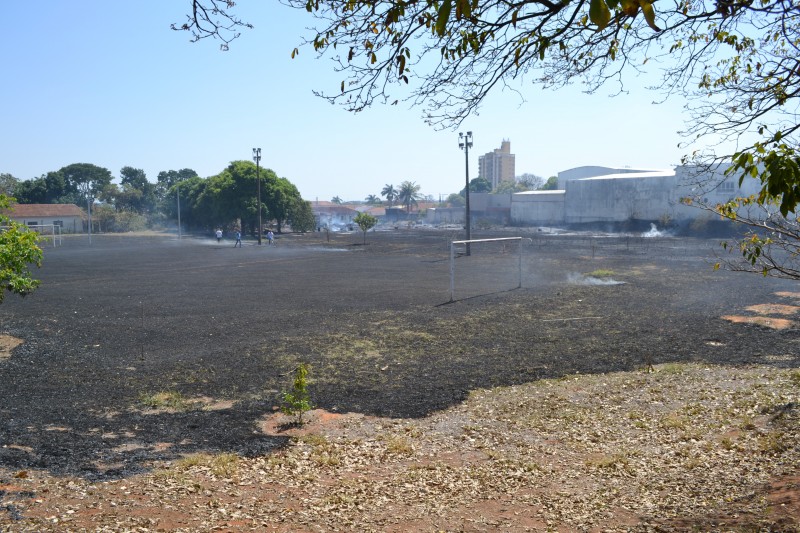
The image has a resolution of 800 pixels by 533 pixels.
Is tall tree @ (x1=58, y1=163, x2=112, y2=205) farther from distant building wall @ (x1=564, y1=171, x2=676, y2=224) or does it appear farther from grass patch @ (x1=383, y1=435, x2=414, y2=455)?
grass patch @ (x1=383, y1=435, x2=414, y2=455)

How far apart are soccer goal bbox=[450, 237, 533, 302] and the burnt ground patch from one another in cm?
Answer: 40

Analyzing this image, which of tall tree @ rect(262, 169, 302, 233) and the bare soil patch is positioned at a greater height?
tall tree @ rect(262, 169, 302, 233)

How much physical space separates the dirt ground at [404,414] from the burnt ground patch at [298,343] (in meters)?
0.08

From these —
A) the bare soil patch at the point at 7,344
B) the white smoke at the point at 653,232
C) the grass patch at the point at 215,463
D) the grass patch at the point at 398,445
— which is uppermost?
the white smoke at the point at 653,232

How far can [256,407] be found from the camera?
1015 cm

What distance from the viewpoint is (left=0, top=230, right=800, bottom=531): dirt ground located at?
6152 mm

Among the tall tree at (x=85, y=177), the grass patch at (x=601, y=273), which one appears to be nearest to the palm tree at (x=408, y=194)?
the tall tree at (x=85, y=177)

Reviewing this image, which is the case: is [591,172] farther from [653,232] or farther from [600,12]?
[600,12]

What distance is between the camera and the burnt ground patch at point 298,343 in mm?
9039

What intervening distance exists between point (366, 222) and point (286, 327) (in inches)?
1913

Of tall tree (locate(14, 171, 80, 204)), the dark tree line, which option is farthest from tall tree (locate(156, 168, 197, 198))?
tall tree (locate(14, 171, 80, 204))

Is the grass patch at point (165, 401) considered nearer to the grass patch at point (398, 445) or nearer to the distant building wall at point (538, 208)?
the grass patch at point (398, 445)

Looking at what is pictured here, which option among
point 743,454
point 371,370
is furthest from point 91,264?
point 743,454

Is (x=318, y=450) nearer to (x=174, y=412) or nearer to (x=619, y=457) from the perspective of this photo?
(x=174, y=412)
